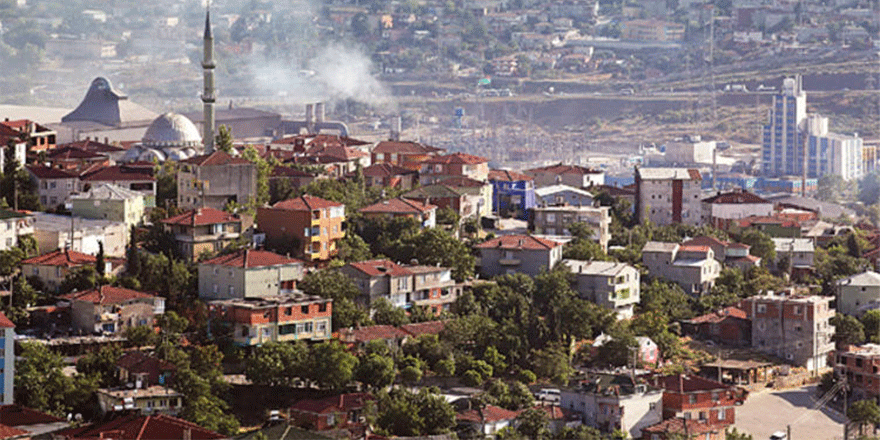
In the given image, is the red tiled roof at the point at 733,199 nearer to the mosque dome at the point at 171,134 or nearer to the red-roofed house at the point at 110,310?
the mosque dome at the point at 171,134

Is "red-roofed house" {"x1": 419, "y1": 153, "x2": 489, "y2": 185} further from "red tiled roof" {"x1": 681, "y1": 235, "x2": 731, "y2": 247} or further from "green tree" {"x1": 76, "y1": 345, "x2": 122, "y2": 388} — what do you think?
"green tree" {"x1": 76, "y1": 345, "x2": 122, "y2": 388}

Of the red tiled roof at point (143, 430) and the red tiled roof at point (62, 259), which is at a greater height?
the red tiled roof at point (62, 259)

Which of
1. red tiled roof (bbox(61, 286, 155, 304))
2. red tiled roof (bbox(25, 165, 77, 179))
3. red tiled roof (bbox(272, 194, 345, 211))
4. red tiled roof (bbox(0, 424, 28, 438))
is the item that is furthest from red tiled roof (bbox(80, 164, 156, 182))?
red tiled roof (bbox(0, 424, 28, 438))

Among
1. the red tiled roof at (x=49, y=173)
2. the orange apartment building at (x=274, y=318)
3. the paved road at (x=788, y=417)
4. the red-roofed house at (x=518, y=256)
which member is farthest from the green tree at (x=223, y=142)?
the paved road at (x=788, y=417)

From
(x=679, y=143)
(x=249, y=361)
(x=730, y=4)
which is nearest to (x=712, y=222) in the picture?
(x=249, y=361)

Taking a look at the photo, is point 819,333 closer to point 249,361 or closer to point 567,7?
point 249,361
